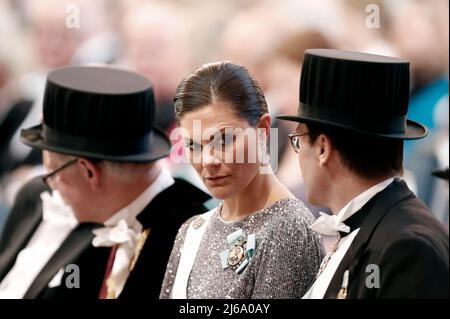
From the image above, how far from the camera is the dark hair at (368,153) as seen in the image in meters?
1.95

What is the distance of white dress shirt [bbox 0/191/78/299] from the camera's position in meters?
2.76

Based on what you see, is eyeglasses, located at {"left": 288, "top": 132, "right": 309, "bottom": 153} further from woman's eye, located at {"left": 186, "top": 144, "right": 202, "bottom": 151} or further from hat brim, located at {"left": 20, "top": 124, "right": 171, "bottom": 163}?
hat brim, located at {"left": 20, "top": 124, "right": 171, "bottom": 163}

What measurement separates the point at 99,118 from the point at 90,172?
0.16 meters

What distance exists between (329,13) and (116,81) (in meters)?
1.58

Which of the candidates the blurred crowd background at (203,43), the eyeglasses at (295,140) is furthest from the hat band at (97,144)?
the blurred crowd background at (203,43)

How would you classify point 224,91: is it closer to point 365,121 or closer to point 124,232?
point 365,121

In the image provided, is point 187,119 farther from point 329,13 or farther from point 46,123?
point 329,13

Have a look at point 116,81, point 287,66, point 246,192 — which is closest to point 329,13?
point 287,66

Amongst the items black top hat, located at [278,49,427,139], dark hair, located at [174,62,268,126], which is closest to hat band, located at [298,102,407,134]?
black top hat, located at [278,49,427,139]

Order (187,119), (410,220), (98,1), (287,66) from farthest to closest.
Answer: (98,1), (287,66), (187,119), (410,220)

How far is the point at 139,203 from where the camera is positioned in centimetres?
258

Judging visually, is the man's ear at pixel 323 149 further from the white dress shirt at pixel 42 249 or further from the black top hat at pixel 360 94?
the white dress shirt at pixel 42 249

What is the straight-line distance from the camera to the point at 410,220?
6.05ft

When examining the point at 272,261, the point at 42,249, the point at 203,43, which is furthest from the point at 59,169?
the point at 203,43
